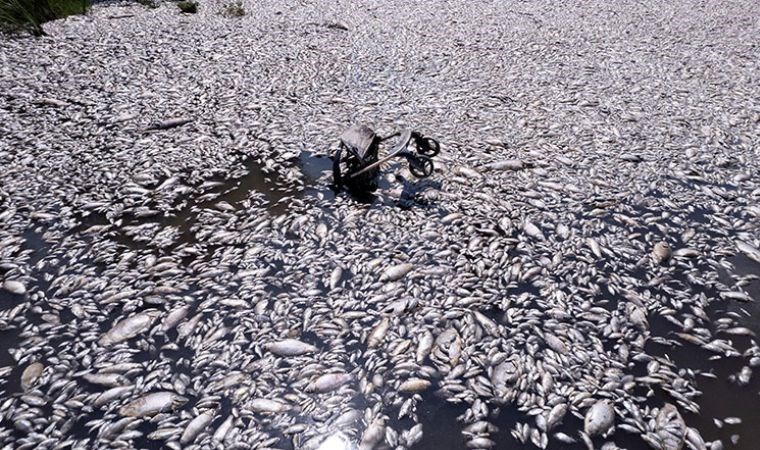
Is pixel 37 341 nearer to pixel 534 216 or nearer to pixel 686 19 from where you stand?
pixel 534 216

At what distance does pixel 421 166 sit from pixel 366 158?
0.85 metres

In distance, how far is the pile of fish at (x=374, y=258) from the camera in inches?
156

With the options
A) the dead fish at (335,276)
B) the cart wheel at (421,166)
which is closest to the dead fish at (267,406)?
the dead fish at (335,276)

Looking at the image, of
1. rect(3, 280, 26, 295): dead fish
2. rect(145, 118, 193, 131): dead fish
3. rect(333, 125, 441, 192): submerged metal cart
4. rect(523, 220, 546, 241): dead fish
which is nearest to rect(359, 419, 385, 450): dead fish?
rect(523, 220, 546, 241): dead fish

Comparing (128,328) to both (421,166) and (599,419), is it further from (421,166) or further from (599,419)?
(599,419)

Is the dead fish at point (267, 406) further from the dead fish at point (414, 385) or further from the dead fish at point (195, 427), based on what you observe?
the dead fish at point (414, 385)

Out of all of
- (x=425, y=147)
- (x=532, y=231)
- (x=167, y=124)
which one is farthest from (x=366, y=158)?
(x=167, y=124)

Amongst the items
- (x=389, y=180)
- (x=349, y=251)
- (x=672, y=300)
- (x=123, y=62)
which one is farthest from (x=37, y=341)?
(x=123, y=62)

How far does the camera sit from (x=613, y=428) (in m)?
3.82

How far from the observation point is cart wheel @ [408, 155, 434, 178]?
6691 mm

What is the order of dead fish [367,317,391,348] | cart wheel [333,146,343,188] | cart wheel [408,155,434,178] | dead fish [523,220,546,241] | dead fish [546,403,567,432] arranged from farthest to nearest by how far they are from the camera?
1. cart wheel [408,155,434,178]
2. cart wheel [333,146,343,188]
3. dead fish [523,220,546,241]
4. dead fish [367,317,391,348]
5. dead fish [546,403,567,432]

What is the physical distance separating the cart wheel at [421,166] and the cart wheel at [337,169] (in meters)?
1.04

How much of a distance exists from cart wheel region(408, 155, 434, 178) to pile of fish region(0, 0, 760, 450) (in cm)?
18

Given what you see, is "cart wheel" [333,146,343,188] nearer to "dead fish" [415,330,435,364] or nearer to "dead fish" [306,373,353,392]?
"dead fish" [415,330,435,364]
